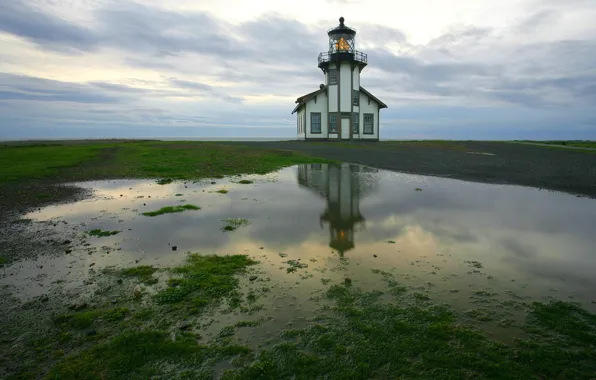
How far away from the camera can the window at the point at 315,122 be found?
55.7m

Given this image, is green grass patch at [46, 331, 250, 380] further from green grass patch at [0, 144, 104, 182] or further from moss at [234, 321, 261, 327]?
green grass patch at [0, 144, 104, 182]

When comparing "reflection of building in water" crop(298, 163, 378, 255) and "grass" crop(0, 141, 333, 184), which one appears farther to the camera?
"grass" crop(0, 141, 333, 184)

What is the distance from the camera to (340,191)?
58.6ft

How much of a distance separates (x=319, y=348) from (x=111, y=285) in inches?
197

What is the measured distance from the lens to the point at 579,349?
17.0 feet

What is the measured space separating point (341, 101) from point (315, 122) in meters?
5.35

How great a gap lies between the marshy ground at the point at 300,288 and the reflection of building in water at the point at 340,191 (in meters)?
0.14

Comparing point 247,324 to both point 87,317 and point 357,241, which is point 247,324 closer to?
point 87,317

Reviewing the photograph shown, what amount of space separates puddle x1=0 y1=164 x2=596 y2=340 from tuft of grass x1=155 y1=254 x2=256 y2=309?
56cm

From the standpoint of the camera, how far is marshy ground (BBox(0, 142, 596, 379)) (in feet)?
16.6

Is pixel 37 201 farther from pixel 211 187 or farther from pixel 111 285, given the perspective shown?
pixel 111 285

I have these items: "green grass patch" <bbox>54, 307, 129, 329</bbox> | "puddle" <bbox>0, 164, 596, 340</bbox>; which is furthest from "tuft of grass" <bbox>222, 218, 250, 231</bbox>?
"green grass patch" <bbox>54, 307, 129, 329</bbox>

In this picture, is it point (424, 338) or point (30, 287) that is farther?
point (30, 287)

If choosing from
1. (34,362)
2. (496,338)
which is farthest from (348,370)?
(34,362)
